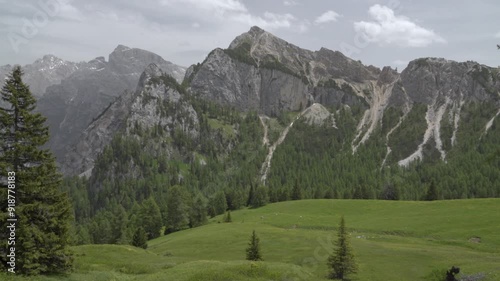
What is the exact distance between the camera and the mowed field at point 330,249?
36375 millimetres

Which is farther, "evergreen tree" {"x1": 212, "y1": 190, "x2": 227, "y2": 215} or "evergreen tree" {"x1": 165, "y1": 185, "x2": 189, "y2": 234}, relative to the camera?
"evergreen tree" {"x1": 212, "y1": 190, "x2": 227, "y2": 215}

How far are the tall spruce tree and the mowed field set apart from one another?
1835mm

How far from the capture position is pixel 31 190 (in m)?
29.8

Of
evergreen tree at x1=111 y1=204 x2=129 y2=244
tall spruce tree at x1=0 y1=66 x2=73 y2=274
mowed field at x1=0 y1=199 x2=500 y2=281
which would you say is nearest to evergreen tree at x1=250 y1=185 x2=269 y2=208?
mowed field at x1=0 y1=199 x2=500 y2=281

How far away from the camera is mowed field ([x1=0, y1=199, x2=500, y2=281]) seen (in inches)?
1432

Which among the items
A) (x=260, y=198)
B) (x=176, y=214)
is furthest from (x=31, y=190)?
(x=260, y=198)

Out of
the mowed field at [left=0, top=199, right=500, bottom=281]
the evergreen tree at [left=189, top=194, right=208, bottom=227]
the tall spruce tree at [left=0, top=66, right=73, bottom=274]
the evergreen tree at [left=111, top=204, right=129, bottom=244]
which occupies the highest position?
the tall spruce tree at [left=0, top=66, right=73, bottom=274]

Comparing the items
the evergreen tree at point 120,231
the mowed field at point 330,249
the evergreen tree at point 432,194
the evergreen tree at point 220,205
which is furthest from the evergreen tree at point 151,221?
the evergreen tree at point 432,194

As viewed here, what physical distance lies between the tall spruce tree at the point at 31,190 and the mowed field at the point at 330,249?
1.84 meters

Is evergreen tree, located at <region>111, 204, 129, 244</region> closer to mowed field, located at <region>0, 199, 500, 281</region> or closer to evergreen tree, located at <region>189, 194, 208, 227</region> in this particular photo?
evergreen tree, located at <region>189, 194, 208, 227</region>

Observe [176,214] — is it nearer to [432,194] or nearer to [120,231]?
[120,231]

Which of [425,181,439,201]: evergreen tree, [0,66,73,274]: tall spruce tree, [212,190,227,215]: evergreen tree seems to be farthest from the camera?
[212,190,227,215]: evergreen tree

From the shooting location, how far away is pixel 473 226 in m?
72.1

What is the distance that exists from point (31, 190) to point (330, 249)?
45.8 meters
